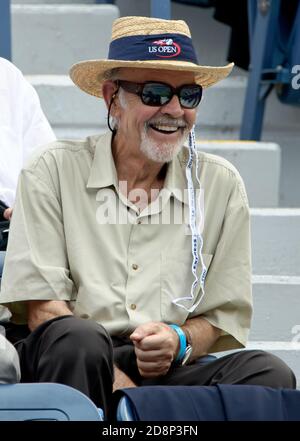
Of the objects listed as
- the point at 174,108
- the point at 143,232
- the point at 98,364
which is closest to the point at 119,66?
the point at 174,108

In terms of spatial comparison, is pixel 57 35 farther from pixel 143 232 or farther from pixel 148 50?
pixel 143 232

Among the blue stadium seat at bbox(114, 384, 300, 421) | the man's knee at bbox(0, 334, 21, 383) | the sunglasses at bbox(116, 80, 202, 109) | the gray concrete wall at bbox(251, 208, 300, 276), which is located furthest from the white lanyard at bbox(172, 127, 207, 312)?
the gray concrete wall at bbox(251, 208, 300, 276)

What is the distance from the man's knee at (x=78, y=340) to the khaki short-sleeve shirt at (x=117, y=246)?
0.26 m

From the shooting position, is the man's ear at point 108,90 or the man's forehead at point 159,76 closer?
the man's forehead at point 159,76

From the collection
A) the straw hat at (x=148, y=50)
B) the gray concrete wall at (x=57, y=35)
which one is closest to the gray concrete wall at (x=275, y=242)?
the straw hat at (x=148, y=50)

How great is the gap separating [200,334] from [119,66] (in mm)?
778

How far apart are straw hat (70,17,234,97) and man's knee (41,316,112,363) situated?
2.55 feet

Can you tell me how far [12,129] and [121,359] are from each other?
1193mm

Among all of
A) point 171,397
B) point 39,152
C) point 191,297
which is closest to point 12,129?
point 39,152

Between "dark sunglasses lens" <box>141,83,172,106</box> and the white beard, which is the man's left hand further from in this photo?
"dark sunglasses lens" <box>141,83,172,106</box>

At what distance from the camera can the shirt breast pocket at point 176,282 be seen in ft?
10.5

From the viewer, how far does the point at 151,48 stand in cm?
328

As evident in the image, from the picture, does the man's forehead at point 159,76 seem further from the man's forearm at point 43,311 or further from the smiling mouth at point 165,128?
the man's forearm at point 43,311

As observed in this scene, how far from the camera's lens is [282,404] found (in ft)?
8.64
